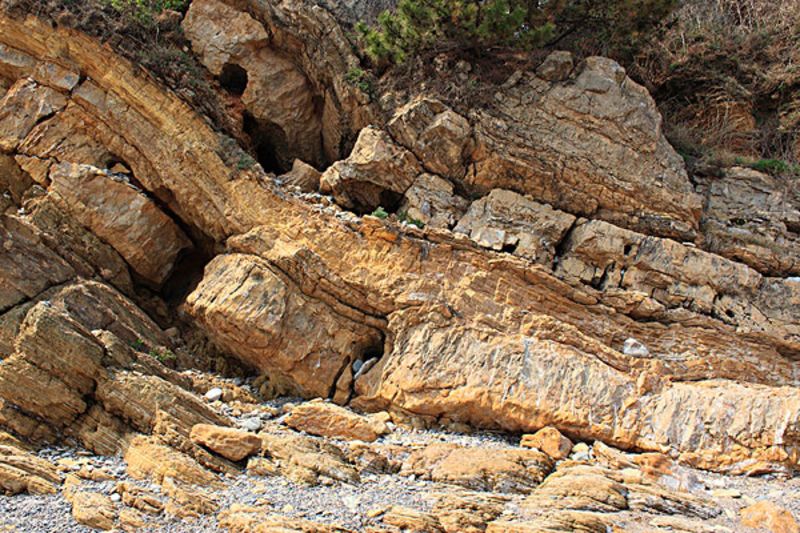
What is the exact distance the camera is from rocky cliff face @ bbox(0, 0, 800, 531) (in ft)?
23.5

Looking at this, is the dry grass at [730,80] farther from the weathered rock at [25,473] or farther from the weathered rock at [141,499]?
the weathered rock at [25,473]

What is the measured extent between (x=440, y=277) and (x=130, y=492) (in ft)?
17.7

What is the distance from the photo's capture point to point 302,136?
12672mm

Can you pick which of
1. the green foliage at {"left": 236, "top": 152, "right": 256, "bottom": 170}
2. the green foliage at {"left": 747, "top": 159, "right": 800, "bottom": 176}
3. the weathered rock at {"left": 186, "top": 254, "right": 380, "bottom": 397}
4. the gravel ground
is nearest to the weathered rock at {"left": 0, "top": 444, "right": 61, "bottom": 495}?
the gravel ground

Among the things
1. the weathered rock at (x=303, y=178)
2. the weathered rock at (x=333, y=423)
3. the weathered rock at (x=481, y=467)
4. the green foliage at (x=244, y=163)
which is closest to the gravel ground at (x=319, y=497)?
the weathered rock at (x=481, y=467)

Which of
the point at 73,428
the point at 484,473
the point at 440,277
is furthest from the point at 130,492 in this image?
the point at 440,277

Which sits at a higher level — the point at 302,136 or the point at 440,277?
the point at 302,136

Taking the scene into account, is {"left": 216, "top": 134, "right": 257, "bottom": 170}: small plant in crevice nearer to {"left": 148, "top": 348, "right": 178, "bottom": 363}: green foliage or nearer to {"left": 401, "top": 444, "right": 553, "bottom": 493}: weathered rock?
{"left": 148, "top": 348, "right": 178, "bottom": 363}: green foliage

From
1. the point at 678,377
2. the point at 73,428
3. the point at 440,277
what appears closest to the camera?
the point at 73,428

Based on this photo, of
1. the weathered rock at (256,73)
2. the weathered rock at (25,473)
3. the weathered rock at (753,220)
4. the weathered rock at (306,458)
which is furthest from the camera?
the weathered rock at (256,73)

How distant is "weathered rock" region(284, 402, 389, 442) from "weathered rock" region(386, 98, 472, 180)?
508 cm

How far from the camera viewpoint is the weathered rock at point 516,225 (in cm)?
1004

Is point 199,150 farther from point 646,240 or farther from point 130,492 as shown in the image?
point 646,240

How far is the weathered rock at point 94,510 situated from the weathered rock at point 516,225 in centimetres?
Answer: 655
